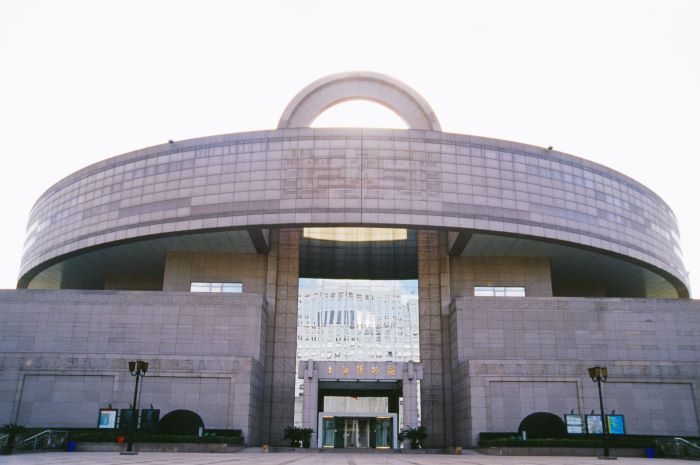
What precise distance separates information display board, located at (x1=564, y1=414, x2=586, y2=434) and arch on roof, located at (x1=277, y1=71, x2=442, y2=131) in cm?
2500

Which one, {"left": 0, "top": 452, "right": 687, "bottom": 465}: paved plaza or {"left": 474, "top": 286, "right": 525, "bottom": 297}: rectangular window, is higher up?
{"left": 474, "top": 286, "right": 525, "bottom": 297}: rectangular window

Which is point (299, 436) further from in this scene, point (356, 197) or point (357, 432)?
point (356, 197)

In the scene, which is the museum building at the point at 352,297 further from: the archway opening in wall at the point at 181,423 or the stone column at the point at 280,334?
the archway opening in wall at the point at 181,423

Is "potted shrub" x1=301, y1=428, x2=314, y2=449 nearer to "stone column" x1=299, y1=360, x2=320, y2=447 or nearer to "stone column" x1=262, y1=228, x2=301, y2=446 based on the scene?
"stone column" x1=299, y1=360, x2=320, y2=447

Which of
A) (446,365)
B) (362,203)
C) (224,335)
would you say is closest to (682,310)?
(446,365)

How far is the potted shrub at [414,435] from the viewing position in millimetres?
41375

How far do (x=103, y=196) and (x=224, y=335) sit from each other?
51.1ft

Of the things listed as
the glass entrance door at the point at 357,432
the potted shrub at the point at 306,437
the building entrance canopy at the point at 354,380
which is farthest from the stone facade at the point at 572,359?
the potted shrub at the point at 306,437

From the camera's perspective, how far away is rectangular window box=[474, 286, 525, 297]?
49.2 metres

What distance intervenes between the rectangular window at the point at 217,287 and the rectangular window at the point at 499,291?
19084mm

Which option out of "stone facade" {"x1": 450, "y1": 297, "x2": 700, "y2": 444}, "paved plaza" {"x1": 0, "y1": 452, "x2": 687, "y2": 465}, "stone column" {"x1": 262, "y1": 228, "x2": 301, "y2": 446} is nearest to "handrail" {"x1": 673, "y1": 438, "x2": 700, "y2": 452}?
"paved plaza" {"x1": 0, "y1": 452, "x2": 687, "y2": 465}

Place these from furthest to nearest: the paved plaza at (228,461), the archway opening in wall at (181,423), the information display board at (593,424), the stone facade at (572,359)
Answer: the stone facade at (572,359) → the archway opening in wall at (181,423) → the information display board at (593,424) → the paved plaza at (228,461)

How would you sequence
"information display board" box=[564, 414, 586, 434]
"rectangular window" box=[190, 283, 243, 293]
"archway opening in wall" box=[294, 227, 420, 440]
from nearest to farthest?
"information display board" box=[564, 414, 586, 434] → "archway opening in wall" box=[294, 227, 420, 440] → "rectangular window" box=[190, 283, 243, 293]

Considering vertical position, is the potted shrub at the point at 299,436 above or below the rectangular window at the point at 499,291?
below
